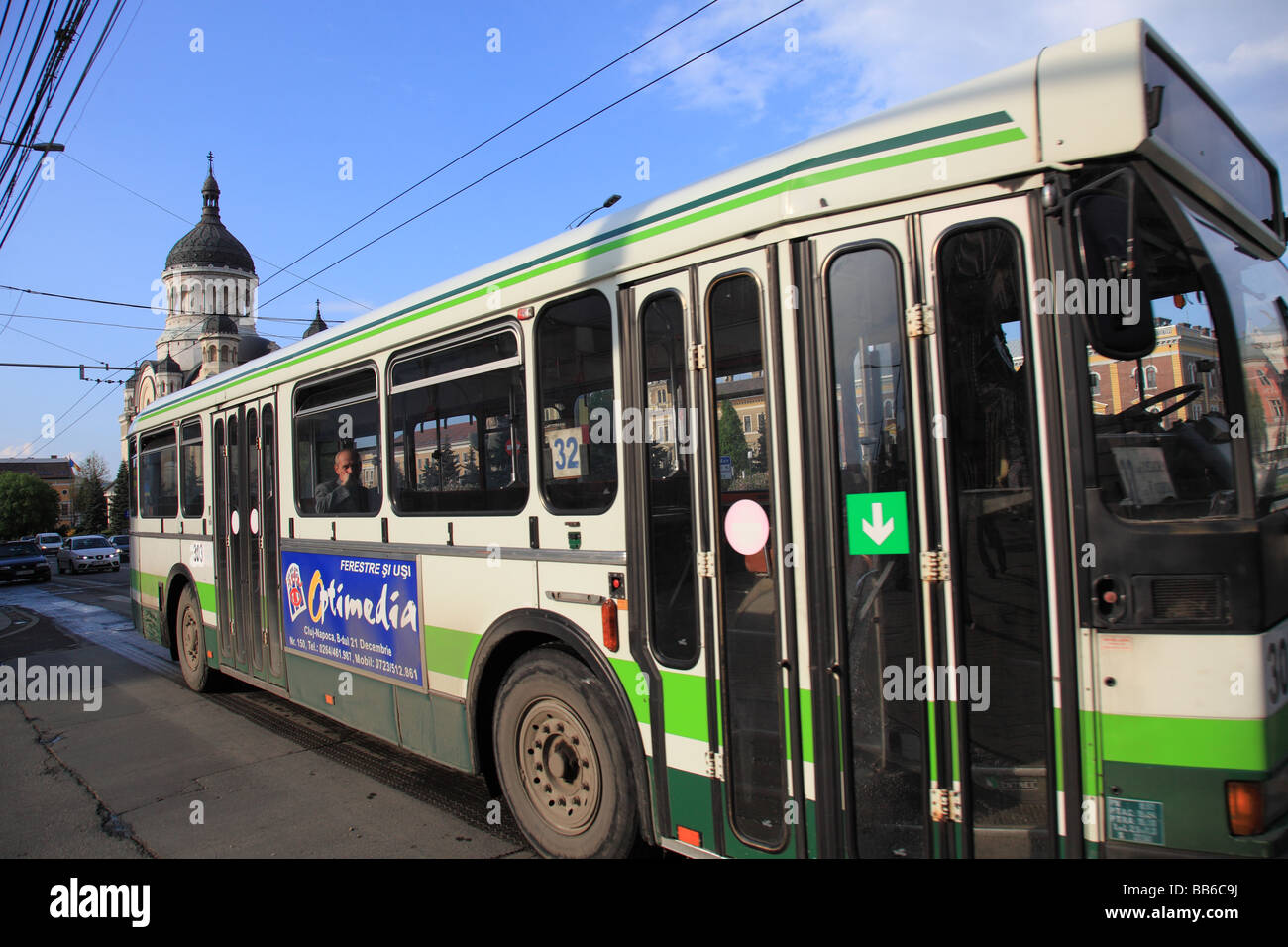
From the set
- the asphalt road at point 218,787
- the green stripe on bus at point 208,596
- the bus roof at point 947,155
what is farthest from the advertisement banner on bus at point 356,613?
the bus roof at point 947,155

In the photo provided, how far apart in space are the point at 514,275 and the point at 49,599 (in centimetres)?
2175

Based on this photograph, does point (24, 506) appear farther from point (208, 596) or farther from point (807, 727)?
point (807, 727)

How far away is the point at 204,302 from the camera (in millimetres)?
72562

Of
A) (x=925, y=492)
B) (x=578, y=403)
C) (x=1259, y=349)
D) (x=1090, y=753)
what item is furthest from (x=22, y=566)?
(x=1259, y=349)

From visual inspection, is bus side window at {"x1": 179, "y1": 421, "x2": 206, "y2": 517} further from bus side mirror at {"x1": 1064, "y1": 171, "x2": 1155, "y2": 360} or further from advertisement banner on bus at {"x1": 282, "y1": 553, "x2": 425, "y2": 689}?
bus side mirror at {"x1": 1064, "y1": 171, "x2": 1155, "y2": 360}

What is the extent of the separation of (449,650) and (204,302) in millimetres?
79425

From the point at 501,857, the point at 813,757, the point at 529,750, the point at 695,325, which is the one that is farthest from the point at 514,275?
the point at 501,857

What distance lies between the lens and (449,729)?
4.71m

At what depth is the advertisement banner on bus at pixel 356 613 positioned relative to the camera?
5125 millimetres

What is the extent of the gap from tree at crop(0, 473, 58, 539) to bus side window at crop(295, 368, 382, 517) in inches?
3730

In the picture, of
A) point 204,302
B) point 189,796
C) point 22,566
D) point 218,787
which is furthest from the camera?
point 204,302

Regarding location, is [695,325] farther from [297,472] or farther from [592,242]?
[297,472]

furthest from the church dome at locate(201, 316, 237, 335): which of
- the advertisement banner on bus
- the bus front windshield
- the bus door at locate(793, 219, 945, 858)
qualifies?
the bus front windshield

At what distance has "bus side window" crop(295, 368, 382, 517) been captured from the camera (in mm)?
5500
